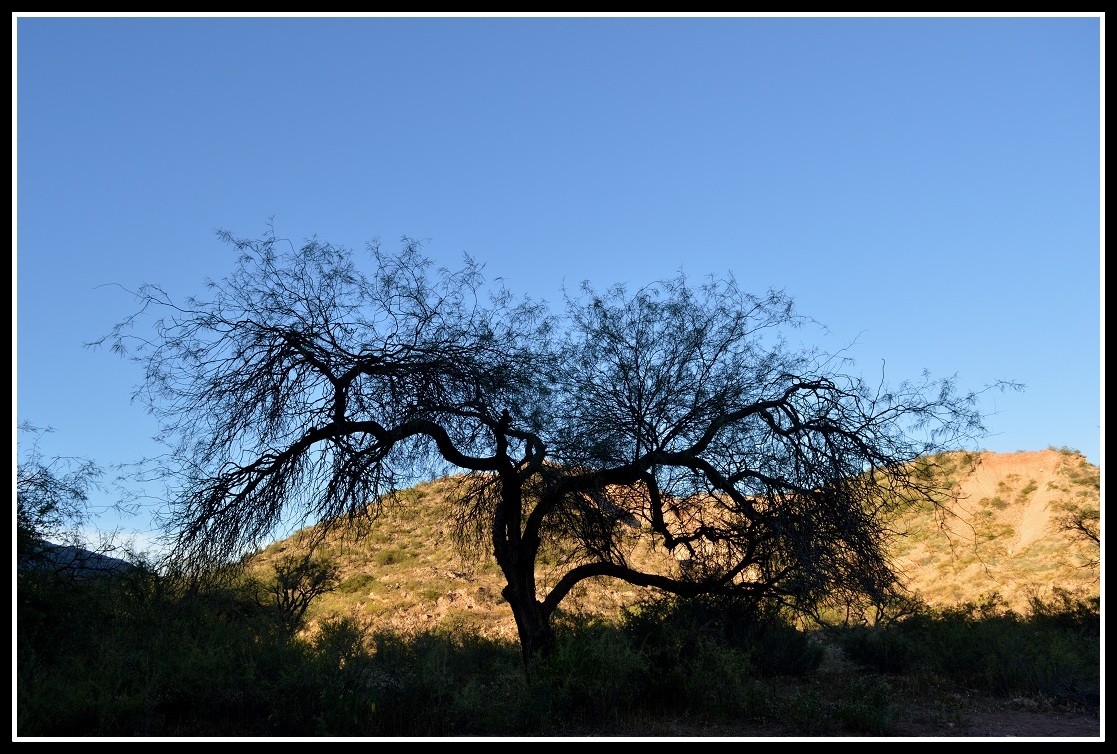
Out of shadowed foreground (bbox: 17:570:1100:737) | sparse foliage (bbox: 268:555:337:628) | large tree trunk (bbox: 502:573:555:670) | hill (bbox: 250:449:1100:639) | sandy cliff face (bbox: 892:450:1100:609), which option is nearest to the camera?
shadowed foreground (bbox: 17:570:1100:737)

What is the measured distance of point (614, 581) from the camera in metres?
31.0

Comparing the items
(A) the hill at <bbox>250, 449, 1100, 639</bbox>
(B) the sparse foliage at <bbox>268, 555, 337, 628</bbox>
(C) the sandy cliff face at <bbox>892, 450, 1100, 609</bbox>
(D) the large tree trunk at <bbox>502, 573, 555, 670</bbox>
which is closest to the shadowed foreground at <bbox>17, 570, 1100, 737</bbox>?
(D) the large tree trunk at <bbox>502, 573, 555, 670</bbox>

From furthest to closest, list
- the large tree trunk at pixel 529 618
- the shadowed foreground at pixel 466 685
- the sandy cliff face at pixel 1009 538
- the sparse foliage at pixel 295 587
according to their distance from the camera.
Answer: the sandy cliff face at pixel 1009 538 < the sparse foliage at pixel 295 587 < the large tree trunk at pixel 529 618 < the shadowed foreground at pixel 466 685

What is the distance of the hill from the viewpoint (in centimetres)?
2831

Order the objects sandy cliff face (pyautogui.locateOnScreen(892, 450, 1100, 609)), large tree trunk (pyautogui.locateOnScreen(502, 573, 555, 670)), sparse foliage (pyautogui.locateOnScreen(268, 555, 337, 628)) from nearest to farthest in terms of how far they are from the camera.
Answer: large tree trunk (pyautogui.locateOnScreen(502, 573, 555, 670)), sparse foliage (pyautogui.locateOnScreen(268, 555, 337, 628)), sandy cliff face (pyautogui.locateOnScreen(892, 450, 1100, 609))

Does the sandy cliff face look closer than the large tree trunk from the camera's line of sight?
No

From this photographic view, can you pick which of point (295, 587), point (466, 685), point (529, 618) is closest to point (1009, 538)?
point (295, 587)

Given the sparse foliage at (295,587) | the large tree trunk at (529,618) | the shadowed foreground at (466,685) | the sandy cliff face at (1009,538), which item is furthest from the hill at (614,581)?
the large tree trunk at (529,618)

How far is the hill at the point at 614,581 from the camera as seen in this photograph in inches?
1115

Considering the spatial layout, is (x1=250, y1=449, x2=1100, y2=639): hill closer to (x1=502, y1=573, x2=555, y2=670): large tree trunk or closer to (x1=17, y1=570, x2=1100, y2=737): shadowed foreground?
(x1=17, y1=570, x2=1100, y2=737): shadowed foreground

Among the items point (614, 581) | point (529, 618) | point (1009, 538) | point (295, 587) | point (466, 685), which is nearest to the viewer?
point (466, 685)

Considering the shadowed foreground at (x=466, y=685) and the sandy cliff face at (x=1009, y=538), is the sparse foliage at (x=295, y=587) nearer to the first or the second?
the shadowed foreground at (x=466, y=685)

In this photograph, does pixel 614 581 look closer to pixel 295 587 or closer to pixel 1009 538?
pixel 295 587
